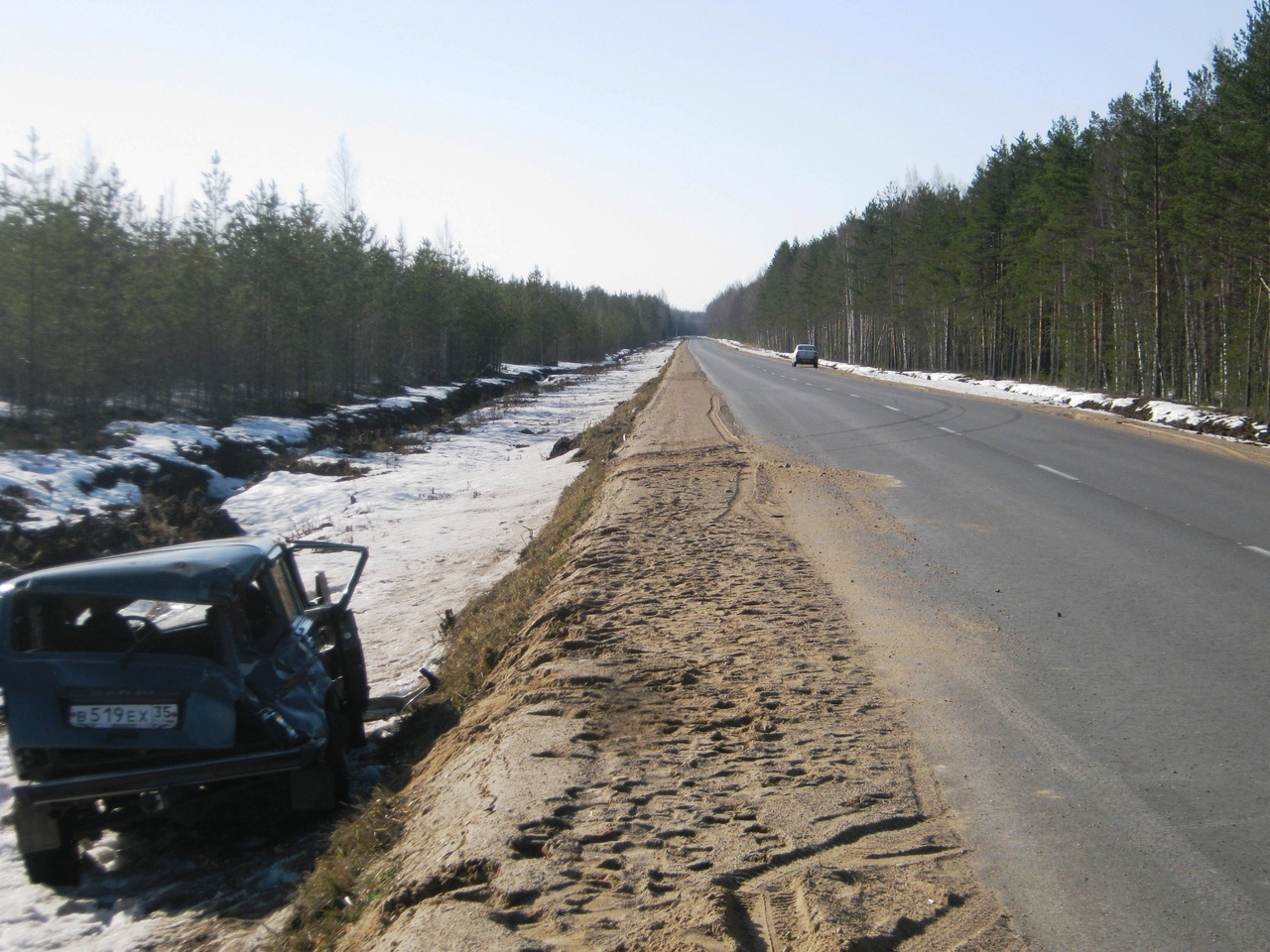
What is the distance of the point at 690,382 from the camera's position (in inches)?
1800

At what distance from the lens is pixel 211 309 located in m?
36.9

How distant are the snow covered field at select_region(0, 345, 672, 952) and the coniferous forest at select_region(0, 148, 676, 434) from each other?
3.06m

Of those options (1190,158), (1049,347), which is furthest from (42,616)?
(1049,347)

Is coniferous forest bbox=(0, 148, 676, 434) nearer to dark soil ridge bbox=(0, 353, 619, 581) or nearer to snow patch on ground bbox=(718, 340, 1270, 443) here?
dark soil ridge bbox=(0, 353, 619, 581)

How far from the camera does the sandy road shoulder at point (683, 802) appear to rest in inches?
132

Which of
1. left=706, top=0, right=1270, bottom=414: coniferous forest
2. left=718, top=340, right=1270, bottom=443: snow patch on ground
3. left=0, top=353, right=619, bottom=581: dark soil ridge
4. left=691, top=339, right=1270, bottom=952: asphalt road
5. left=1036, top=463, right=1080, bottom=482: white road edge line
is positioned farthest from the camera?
left=706, top=0, right=1270, bottom=414: coniferous forest

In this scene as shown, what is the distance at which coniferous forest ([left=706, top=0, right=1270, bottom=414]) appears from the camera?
27.8 meters

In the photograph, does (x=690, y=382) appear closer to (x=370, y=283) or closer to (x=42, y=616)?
(x=370, y=283)

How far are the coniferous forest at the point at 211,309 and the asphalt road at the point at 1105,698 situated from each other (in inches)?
922

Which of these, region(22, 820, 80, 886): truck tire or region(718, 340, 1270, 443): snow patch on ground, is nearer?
region(22, 820, 80, 886): truck tire

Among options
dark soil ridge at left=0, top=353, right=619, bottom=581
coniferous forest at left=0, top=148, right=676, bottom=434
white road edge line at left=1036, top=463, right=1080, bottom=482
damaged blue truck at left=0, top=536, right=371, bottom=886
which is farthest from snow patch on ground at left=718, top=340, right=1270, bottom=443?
coniferous forest at left=0, top=148, right=676, bottom=434

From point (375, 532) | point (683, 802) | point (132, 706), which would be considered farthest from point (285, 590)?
point (375, 532)

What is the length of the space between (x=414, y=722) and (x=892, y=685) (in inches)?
154

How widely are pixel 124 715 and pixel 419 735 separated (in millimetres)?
2561
